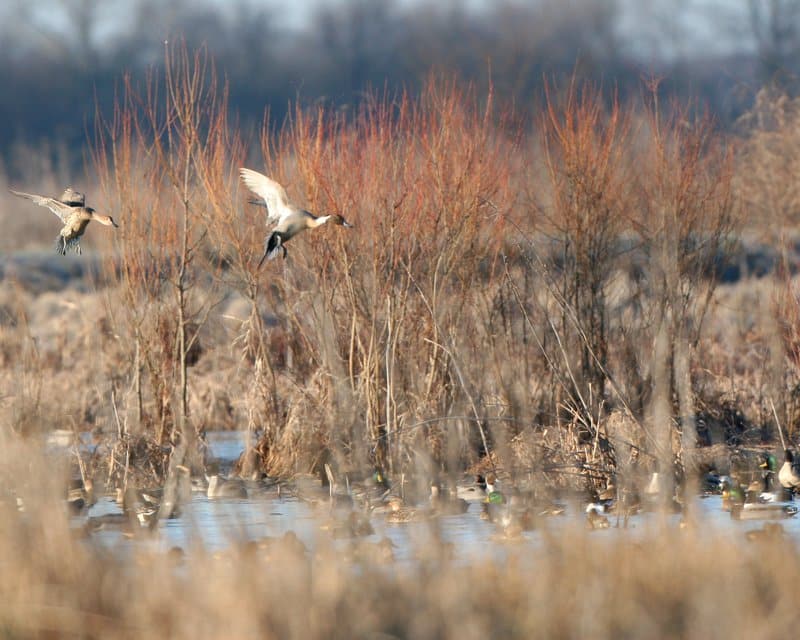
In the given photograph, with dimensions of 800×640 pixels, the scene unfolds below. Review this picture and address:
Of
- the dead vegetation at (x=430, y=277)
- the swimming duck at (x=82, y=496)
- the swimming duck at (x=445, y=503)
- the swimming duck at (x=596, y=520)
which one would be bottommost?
the swimming duck at (x=596, y=520)

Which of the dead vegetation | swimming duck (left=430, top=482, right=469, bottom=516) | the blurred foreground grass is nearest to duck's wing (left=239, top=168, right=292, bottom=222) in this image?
the dead vegetation

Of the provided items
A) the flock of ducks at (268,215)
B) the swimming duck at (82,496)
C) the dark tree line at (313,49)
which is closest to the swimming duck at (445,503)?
the flock of ducks at (268,215)

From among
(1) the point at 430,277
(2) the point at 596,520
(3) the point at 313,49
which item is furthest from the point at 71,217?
(3) the point at 313,49

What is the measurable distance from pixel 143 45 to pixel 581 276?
4444 centimetres

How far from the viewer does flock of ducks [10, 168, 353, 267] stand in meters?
9.86

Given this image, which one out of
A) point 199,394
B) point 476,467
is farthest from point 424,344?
point 199,394

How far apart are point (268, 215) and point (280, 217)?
0.80ft

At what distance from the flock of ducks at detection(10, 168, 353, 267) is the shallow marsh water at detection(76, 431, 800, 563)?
177 centimetres

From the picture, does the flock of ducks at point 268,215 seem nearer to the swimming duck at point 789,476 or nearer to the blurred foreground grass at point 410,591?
the blurred foreground grass at point 410,591

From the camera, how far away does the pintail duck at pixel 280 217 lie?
32.2 feet

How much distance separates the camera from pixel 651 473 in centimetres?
1092

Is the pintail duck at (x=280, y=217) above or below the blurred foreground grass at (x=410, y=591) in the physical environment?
above

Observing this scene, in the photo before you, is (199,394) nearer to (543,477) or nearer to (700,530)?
(543,477)

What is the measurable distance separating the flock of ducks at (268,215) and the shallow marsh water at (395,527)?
5.79ft
